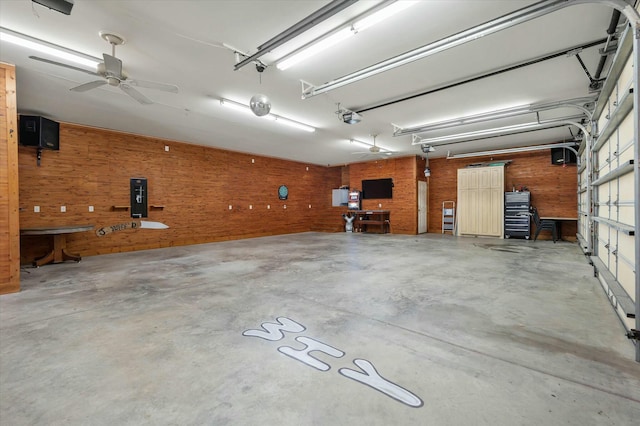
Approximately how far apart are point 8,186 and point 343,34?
5.08 meters

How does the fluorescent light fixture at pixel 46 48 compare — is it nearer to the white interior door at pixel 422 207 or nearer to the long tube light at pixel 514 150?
the long tube light at pixel 514 150

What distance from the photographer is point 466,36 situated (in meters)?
3.13

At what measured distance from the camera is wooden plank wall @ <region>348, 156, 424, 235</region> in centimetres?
1162

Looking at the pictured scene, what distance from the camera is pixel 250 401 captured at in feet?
5.67

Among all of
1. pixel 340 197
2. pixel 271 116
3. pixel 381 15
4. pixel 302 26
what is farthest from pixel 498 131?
pixel 340 197

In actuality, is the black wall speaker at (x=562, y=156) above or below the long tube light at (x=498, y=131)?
below

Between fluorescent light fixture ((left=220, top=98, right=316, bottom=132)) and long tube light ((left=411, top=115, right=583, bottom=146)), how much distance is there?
11.6 feet

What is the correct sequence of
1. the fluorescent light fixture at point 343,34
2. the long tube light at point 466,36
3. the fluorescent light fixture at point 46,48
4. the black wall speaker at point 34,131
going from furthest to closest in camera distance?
the black wall speaker at point 34,131
the fluorescent light fixture at point 46,48
the fluorescent light fixture at point 343,34
the long tube light at point 466,36

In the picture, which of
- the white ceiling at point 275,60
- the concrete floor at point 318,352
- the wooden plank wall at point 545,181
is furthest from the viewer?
the wooden plank wall at point 545,181

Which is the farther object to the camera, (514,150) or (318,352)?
(514,150)

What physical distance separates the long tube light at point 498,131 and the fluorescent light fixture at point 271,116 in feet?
11.6

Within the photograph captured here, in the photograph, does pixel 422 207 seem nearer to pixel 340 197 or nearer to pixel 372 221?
pixel 372 221

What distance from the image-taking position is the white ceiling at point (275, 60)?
304cm

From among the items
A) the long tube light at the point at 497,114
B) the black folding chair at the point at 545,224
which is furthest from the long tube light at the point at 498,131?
the black folding chair at the point at 545,224
